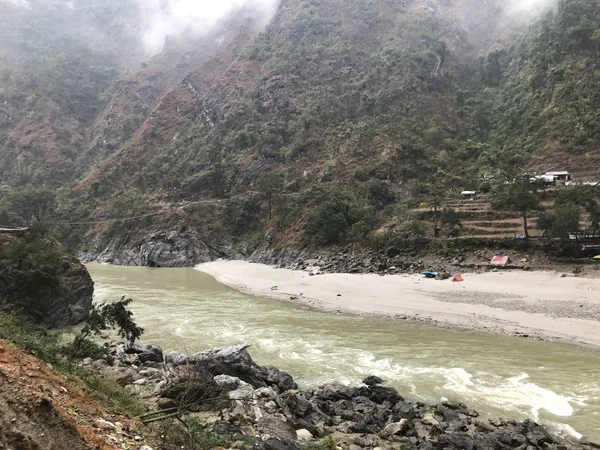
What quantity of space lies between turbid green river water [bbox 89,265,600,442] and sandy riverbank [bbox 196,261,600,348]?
1.48 metres

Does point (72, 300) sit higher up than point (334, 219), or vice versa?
point (334, 219)

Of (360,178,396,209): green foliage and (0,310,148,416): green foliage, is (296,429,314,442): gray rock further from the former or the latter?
(360,178,396,209): green foliage

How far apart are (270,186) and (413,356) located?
5360 cm

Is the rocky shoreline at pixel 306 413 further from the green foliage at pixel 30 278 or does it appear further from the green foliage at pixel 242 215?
the green foliage at pixel 242 215

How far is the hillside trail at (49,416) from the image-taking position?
4461 millimetres

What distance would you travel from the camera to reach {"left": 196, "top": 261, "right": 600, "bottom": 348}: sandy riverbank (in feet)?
66.8

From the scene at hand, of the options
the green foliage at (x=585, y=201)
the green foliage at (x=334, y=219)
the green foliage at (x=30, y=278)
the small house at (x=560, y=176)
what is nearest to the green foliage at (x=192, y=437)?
the green foliage at (x=30, y=278)

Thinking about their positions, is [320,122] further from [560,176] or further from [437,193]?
[560,176]

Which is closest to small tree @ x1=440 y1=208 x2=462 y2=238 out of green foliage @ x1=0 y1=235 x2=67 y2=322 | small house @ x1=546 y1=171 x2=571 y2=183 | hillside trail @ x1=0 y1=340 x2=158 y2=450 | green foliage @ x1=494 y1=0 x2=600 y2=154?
small house @ x1=546 y1=171 x2=571 y2=183

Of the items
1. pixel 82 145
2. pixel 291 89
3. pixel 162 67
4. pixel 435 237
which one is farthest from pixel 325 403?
pixel 162 67

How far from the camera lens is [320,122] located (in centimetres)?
8362

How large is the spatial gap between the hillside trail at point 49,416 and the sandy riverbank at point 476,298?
64.3 feet

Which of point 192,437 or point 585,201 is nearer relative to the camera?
point 192,437

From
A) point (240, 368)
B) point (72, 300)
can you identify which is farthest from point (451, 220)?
point (72, 300)
